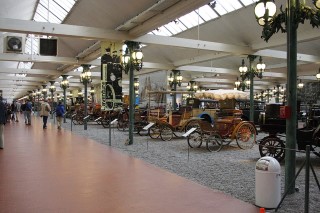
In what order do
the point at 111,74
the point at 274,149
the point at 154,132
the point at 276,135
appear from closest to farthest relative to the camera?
the point at 274,149, the point at 276,135, the point at 111,74, the point at 154,132

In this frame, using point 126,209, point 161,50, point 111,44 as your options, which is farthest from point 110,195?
point 161,50

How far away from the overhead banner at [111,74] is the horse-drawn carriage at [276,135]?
253 inches

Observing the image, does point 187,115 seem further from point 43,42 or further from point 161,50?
point 161,50

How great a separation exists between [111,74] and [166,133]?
3662 millimetres

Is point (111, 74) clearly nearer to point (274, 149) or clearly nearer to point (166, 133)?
point (166, 133)

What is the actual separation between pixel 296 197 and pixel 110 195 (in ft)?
10.7

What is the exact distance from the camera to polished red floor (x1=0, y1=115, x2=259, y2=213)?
554 cm

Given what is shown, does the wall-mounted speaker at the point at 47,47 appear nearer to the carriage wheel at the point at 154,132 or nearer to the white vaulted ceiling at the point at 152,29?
the white vaulted ceiling at the point at 152,29

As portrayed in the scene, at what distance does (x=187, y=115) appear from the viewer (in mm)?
16141

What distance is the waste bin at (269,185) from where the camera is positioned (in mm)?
5504

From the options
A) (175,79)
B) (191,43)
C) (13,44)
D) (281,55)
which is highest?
(191,43)

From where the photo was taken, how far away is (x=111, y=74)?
15.0 meters

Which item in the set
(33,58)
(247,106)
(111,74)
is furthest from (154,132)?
(33,58)

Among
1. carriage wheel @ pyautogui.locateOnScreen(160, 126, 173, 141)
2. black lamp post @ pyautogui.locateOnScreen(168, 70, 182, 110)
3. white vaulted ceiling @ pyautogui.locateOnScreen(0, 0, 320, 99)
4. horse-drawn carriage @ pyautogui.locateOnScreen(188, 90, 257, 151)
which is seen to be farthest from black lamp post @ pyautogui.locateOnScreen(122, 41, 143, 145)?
black lamp post @ pyautogui.locateOnScreen(168, 70, 182, 110)
